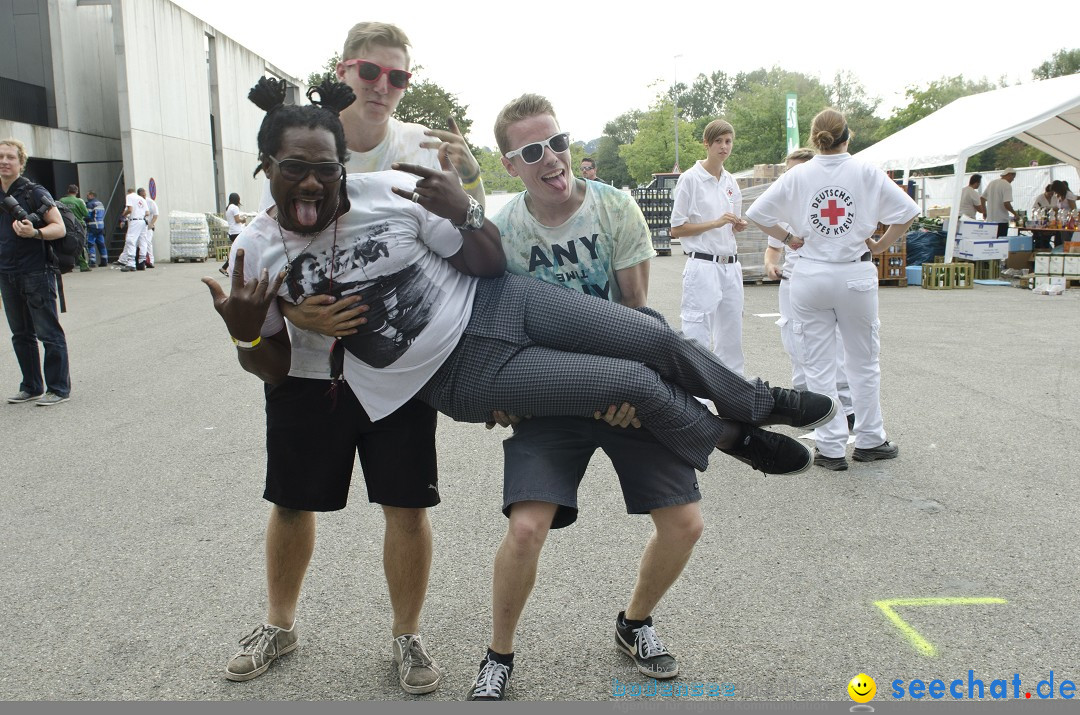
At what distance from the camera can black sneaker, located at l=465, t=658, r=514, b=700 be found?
281 centimetres

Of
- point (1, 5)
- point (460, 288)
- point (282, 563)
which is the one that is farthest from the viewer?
point (1, 5)

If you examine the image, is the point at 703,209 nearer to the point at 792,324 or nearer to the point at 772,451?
the point at 792,324

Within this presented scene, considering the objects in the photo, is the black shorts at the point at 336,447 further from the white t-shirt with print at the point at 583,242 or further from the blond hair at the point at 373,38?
the blond hair at the point at 373,38

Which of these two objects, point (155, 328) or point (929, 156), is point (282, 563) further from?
point (929, 156)

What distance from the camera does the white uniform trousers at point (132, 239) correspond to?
23516mm

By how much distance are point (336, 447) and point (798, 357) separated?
421 cm

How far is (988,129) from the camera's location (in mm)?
16469

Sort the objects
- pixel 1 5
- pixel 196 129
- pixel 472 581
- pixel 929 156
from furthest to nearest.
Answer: pixel 196 129 → pixel 1 5 → pixel 929 156 → pixel 472 581

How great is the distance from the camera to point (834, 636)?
3279 millimetres

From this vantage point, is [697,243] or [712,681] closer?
[712,681]

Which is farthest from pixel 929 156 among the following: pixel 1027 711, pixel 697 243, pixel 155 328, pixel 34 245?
pixel 1027 711

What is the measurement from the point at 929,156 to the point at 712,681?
53.9ft

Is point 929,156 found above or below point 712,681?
above

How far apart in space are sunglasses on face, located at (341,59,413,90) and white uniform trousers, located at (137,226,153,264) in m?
23.0
